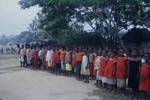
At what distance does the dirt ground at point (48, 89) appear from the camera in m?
14.7

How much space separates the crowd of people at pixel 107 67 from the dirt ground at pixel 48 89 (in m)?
0.43

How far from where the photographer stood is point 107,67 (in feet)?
49.6

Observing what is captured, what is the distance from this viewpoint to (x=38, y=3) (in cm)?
2478

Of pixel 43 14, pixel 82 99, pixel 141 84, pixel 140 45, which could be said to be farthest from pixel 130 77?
pixel 43 14

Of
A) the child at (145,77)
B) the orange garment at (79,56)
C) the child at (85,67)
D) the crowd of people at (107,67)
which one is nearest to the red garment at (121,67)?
the crowd of people at (107,67)

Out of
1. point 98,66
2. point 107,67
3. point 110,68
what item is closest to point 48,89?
point 98,66

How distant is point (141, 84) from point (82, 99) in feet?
7.78

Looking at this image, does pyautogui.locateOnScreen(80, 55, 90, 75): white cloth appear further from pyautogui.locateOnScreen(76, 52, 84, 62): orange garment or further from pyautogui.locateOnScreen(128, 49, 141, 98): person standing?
pyautogui.locateOnScreen(128, 49, 141, 98): person standing

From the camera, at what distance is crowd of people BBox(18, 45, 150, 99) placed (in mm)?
13852

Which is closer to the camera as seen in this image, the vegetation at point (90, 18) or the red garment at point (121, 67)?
the red garment at point (121, 67)

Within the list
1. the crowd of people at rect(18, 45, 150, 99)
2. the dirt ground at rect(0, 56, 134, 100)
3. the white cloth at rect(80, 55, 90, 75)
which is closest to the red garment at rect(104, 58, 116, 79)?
the crowd of people at rect(18, 45, 150, 99)

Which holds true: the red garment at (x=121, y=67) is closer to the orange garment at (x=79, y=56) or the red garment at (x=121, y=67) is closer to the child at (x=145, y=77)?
the child at (x=145, y=77)

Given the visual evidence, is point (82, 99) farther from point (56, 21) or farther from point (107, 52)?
point (56, 21)

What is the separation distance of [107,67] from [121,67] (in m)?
0.86
